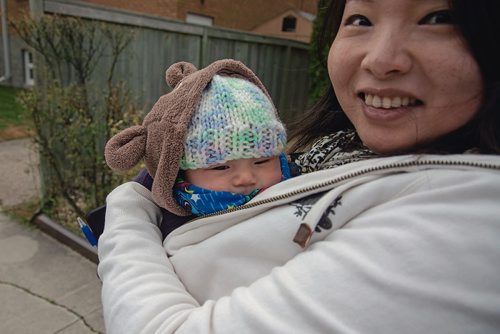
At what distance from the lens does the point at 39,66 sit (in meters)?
4.09

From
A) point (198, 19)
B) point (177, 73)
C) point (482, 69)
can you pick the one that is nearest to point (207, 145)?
point (177, 73)

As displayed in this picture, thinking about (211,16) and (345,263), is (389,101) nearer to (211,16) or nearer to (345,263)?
(345,263)

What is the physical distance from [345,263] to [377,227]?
3.8 inches

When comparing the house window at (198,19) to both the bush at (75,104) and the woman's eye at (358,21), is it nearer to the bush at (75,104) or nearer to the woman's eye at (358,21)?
the bush at (75,104)

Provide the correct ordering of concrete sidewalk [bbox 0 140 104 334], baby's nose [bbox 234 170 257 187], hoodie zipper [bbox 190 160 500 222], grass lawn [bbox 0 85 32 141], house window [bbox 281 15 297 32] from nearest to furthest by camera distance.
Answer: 1. hoodie zipper [bbox 190 160 500 222]
2. baby's nose [bbox 234 170 257 187]
3. concrete sidewalk [bbox 0 140 104 334]
4. grass lawn [bbox 0 85 32 141]
5. house window [bbox 281 15 297 32]

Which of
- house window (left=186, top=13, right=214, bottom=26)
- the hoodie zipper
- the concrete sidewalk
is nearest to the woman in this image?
the hoodie zipper

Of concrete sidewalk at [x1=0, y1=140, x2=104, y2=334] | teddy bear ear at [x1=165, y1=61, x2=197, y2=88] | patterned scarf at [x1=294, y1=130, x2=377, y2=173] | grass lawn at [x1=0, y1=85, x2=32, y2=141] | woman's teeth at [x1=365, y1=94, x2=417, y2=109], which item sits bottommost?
grass lawn at [x1=0, y1=85, x2=32, y2=141]

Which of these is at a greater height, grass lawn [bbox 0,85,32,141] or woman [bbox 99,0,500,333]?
woman [bbox 99,0,500,333]

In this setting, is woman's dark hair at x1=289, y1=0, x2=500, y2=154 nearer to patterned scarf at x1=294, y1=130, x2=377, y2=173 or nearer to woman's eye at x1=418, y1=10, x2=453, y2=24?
woman's eye at x1=418, y1=10, x2=453, y2=24

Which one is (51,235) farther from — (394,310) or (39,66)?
(394,310)

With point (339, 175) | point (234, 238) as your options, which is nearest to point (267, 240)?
point (234, 238)

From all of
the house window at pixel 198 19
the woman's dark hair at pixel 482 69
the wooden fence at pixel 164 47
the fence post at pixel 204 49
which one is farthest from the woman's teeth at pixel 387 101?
the house window at pixel 198 19

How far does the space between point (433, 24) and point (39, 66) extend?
159 inches

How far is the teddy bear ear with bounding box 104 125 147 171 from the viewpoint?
1.39m
